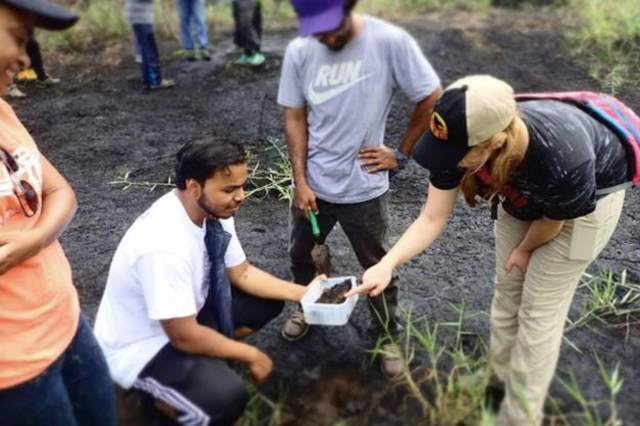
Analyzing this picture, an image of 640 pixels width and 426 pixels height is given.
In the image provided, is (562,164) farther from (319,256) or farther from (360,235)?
(319,256)

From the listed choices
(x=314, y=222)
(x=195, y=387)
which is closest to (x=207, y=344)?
(x=195, y=387)

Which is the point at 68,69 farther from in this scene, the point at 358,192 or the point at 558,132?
the point at 558,132

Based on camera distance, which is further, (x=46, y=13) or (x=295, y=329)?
(x=295, y=329)

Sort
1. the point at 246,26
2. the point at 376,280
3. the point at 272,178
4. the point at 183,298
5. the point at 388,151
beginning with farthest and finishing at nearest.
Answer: the point at 246,26 → the point at 272,178 → the point at 388,151 → the point at 376,280 → the point at 183,298

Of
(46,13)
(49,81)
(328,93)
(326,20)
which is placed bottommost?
(49,81)

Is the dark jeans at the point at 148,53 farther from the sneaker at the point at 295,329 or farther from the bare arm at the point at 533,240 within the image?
the bare arm at the point at 533,240

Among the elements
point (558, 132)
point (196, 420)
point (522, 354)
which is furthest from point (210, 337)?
point (558, 132)

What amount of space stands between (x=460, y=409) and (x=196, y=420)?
36.4 inches

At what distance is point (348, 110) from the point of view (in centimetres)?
233

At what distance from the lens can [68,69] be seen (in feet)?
23.0

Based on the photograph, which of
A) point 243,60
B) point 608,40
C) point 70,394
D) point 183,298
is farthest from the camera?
point 608,40

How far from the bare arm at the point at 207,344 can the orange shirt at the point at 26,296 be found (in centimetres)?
36

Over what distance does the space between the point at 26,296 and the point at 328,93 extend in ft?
4.14

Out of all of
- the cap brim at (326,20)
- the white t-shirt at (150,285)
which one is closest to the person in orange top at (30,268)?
the white t-shirt at (150,285)
